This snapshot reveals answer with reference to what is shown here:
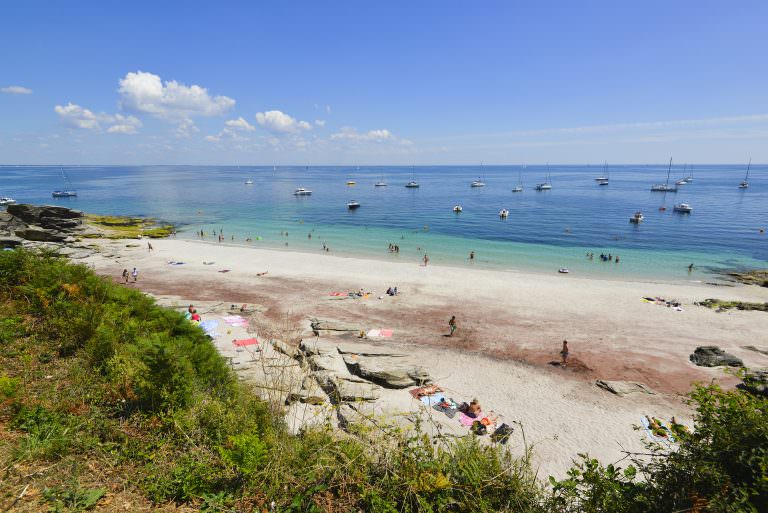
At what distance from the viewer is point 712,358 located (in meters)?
19.5

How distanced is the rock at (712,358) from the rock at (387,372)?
15028 mm

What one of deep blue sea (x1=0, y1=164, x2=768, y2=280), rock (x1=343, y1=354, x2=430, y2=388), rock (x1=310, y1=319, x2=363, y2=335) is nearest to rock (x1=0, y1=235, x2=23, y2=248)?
deep blue sea (x1=0, y1=164, x2=768, y2=280)

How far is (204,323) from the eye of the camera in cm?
2203

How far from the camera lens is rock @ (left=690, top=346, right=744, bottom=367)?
62.9 ft

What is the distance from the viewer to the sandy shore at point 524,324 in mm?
15609

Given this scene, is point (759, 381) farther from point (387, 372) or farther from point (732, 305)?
point (732, 305)

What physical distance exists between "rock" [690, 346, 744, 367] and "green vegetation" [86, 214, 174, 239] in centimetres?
6188

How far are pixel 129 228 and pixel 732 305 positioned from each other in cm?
7514

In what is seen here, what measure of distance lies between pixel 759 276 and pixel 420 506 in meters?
49.4

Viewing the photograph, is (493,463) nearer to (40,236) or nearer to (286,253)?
(286,253)

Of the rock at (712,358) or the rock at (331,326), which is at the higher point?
the rock at (331,326)

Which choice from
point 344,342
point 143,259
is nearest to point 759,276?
point 344,342

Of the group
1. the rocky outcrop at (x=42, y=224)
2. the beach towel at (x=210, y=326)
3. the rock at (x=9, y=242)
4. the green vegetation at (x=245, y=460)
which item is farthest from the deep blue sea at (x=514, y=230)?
the green vegetation at (x=245, y=460)

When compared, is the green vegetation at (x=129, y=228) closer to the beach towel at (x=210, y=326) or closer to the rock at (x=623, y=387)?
the beach towel at (x=210, y=326)
